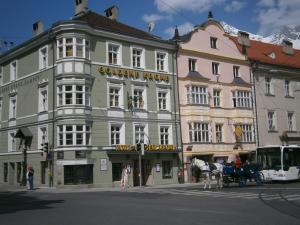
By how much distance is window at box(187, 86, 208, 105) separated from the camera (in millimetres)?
40844

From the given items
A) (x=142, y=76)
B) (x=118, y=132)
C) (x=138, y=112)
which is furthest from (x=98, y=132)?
(x=142, y=76)

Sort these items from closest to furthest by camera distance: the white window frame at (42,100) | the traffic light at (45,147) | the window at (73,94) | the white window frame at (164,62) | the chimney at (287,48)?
1. the traffic light at (45,147)
2. the window at (73,94)
3. the white window frame at (42,100)
4. the white window frame at (164,62)
5. the chimney at (287,48)

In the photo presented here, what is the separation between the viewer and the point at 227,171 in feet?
91.5

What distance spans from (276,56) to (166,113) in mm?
20362

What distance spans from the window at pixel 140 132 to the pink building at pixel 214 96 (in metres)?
4.27

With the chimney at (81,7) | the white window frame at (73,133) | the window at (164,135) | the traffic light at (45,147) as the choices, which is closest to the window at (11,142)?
the traffic light at (45,147)

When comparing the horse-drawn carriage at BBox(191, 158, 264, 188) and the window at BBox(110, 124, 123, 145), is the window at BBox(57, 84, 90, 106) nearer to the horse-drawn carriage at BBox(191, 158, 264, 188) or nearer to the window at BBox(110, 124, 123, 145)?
the window at BBox(110, 124, 123, 145)

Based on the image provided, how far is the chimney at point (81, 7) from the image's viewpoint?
140ft

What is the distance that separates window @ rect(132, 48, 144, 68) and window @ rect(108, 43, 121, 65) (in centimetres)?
157

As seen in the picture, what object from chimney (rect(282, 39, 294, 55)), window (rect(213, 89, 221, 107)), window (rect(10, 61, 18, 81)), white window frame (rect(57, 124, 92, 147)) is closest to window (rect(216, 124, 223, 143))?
window (rect(213, 89, 221, 107))

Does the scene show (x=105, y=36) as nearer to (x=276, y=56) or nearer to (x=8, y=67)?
(x=8, y=67)

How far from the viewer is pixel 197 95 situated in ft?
136

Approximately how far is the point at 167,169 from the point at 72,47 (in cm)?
1337

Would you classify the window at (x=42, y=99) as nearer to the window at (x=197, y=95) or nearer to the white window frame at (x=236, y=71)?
the window at (x=197, y=95)
